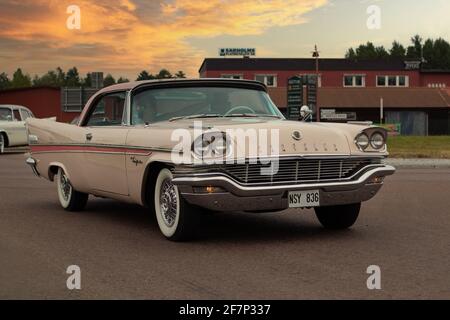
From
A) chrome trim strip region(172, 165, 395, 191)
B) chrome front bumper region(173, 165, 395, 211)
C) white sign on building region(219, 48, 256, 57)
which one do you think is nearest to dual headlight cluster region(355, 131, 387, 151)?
chrome trim strip region(172, 165, 395, 191)

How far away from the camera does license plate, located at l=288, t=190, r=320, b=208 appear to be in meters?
6.86

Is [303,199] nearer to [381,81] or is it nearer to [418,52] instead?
[381,81]

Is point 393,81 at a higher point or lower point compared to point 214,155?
higher

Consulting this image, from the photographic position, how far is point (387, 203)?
10.6m

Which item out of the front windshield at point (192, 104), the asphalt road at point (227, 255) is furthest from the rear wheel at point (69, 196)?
the front windshield at point (192, 104)

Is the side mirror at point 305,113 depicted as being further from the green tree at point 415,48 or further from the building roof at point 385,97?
the green tree at point 415,48

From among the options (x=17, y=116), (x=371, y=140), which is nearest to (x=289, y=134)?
(x=371, y=140)

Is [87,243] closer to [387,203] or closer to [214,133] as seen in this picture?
[214,133]

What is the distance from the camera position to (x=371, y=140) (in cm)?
748

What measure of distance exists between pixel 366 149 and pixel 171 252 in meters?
2.34

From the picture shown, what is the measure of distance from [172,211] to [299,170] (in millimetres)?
1319

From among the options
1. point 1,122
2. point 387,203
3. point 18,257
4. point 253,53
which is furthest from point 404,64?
point 18,257

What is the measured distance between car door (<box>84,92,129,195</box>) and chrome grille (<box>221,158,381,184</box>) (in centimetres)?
164
